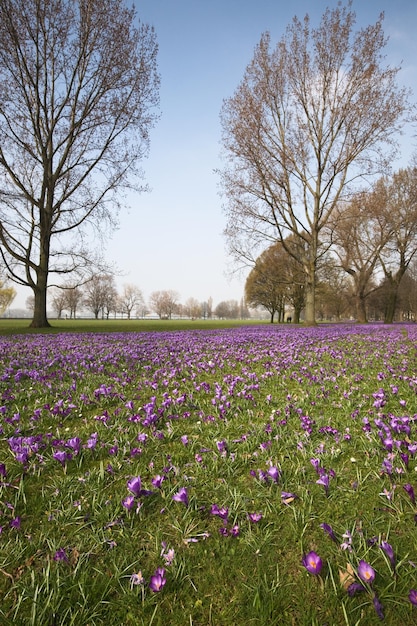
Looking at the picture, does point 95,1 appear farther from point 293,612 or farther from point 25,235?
point 293,612

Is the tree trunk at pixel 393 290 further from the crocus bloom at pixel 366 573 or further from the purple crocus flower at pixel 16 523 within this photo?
the purple crocus flower at pixel 16 523

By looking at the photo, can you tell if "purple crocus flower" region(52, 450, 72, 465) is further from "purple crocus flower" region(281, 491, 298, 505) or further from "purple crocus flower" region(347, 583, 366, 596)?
"purple crocus flower" region(347, 583, 366, 596)

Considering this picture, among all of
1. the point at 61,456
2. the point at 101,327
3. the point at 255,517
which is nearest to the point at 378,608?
the point at 255,517

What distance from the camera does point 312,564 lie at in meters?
1.58

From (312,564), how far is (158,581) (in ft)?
2.63

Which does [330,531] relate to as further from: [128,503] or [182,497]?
[128,503]

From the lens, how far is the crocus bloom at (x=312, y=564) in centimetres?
154

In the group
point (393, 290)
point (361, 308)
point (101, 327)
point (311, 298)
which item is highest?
point (393, 290)

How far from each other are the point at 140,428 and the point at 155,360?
13.1ft

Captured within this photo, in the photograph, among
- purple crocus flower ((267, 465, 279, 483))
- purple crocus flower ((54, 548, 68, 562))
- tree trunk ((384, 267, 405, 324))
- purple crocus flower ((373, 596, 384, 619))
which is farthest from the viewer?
tree trunk ((384, 267, 405, 324))

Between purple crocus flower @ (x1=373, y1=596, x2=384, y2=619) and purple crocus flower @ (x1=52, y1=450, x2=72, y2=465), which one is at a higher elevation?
purple crocus flower @ (x1=52, y1=450, x2=72, y2=465)

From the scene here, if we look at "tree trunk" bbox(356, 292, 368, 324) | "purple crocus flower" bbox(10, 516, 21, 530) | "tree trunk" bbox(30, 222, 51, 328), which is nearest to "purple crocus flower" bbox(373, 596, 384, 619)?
"purple crocus flower" bbox(10, 516, 21, 530)

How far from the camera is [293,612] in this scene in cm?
146

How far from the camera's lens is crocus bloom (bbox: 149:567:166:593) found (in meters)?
1.54
